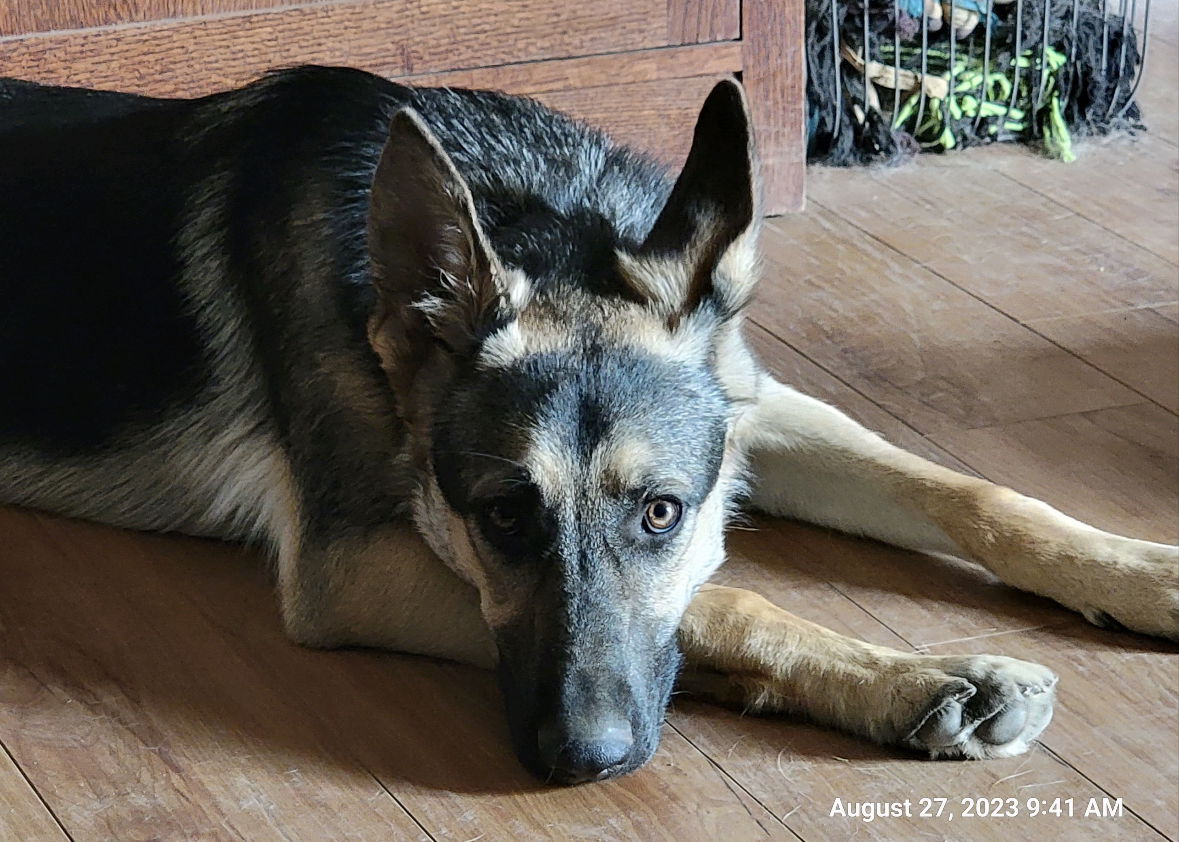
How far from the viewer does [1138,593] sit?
214 cm

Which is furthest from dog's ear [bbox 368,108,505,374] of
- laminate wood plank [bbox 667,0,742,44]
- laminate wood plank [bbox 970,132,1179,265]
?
laminate wood plank [bbox 970,132,1179,265]

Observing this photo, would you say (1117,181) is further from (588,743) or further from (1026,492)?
(588,743)

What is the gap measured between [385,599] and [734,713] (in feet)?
1.65

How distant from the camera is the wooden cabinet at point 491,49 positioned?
3.11m

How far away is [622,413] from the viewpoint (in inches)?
73.2

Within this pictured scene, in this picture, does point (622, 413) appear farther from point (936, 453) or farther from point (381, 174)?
point (936, 453)

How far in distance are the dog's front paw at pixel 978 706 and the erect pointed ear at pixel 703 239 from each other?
1.78 ft

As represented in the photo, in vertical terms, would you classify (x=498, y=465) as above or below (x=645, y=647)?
above

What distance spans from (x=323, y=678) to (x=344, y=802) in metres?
0.27

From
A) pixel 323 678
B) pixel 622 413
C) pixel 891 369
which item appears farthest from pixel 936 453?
pixel 323 678

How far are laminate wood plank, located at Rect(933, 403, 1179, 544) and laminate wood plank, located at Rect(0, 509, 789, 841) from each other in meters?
0.88

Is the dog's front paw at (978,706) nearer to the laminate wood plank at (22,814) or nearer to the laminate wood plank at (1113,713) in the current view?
the laminate wood plank at (1113,713)

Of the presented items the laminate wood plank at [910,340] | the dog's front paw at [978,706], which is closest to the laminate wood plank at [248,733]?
the dog's front paw at [978,706]

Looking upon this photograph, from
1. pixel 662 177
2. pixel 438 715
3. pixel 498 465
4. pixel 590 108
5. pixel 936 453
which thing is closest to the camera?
pixel 498 465
